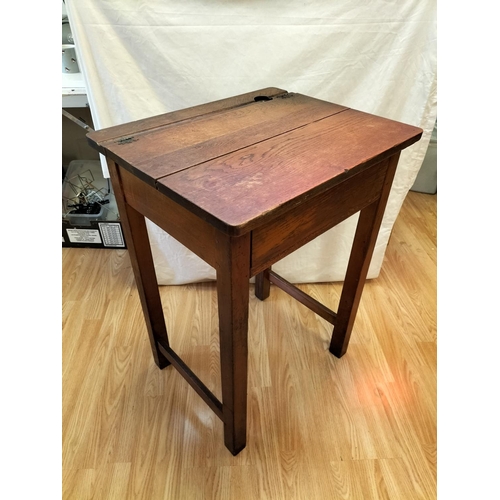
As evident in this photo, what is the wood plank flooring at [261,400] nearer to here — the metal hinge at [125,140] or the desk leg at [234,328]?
the desk leg at [234,328]

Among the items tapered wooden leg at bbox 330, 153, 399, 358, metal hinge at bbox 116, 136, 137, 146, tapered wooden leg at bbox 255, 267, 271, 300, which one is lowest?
tapered wooden leg at bbox 255, 267, 271, 300

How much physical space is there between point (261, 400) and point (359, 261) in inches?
19.6

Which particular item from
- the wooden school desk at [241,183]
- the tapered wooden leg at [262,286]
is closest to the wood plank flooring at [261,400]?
the tapered wooden leg at [262,286]

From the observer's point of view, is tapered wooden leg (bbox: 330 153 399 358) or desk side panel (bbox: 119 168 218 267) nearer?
desk side panel (bbox: 119 168 218 267)

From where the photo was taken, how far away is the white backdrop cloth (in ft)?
3.48

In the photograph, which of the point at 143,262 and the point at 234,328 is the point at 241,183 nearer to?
the point at 234,328

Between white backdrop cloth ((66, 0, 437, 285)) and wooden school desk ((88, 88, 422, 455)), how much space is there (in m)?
0.17

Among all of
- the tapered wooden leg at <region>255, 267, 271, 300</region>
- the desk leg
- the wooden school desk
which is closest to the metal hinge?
the wooden school desk

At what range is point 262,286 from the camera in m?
1.46

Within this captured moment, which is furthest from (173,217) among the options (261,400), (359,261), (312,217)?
(261,400)

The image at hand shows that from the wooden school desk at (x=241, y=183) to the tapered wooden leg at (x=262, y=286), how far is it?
1.46 feet

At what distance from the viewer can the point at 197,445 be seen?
3.44ft

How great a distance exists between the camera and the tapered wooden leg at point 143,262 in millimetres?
882

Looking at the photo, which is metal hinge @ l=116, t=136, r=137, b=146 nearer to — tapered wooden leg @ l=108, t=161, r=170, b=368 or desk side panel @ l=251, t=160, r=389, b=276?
tapered wooden leg @ l=108, t=161, r=170, b=368
